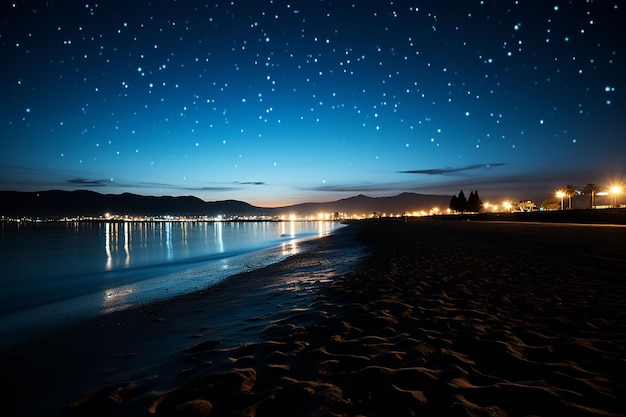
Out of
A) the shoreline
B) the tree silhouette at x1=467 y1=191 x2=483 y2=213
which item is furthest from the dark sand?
the tree silhouette at x1=467 y1=191 x2=483 y2=213

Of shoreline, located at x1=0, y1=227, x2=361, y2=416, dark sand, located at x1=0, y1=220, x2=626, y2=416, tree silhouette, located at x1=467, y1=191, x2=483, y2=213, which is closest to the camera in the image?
dark sand, located at x1=0, y1=220, x2=626, y2=416

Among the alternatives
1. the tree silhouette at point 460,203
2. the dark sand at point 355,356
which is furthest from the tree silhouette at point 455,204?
the dark sand at point 355,356

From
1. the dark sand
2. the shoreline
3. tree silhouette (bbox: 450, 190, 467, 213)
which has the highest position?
tree silhouette (bbox: 450, 190, 467, 213)

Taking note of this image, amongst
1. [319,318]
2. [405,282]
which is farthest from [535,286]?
[319,318]

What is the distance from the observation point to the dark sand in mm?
3287

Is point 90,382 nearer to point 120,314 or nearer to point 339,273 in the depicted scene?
point 120,314

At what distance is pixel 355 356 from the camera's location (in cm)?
436

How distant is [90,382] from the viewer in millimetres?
4602

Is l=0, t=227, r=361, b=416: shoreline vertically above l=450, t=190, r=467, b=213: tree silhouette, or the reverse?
l=450, t=190, r=467, b=213: tree silhouette

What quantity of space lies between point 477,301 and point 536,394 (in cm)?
387

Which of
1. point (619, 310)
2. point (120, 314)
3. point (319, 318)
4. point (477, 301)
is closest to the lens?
point (619, 310)

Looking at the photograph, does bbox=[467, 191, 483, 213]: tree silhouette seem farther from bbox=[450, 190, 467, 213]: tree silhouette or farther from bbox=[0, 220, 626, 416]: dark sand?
bbox=[0, 220, 626, 416]: dark sand

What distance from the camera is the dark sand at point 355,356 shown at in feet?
10.8

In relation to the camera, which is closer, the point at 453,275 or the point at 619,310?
the point at 619,310
